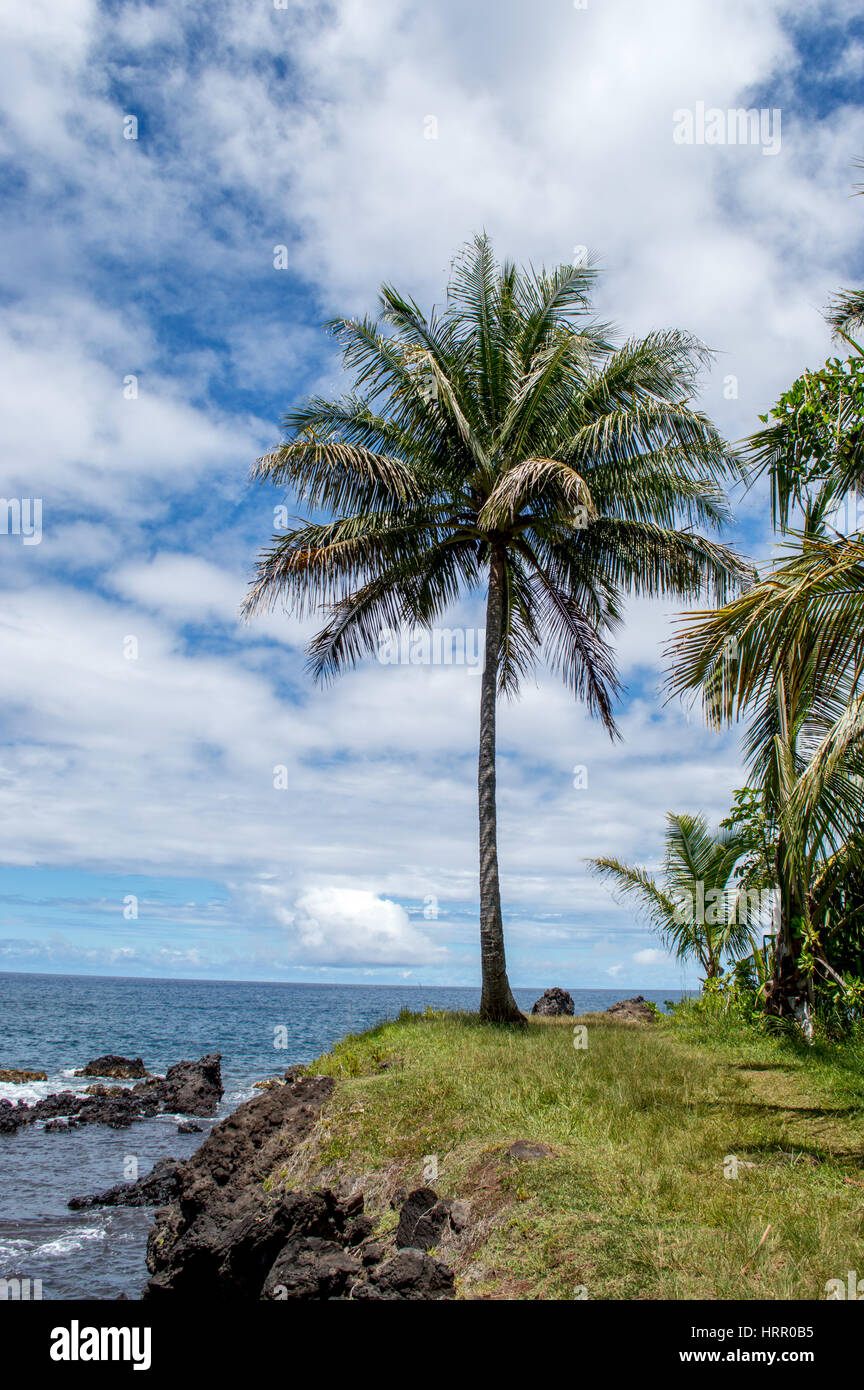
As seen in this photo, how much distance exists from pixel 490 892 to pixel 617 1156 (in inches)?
304

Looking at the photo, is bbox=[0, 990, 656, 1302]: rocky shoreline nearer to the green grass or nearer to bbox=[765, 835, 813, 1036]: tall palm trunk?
the green grass

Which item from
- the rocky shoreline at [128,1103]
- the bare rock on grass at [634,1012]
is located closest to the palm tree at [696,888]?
the bare rock on grass at [634,1012]

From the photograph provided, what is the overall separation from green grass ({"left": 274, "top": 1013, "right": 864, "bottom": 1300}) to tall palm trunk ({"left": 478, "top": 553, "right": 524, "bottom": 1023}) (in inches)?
60.5

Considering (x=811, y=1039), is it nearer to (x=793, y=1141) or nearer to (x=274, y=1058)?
(x=793, y=1141)

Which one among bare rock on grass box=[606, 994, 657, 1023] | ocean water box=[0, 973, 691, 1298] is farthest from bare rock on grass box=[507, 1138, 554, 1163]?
bare rock on grass box=[606, 994, 657, 1023]

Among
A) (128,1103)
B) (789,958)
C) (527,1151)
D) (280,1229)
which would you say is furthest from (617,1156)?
(128,1103)

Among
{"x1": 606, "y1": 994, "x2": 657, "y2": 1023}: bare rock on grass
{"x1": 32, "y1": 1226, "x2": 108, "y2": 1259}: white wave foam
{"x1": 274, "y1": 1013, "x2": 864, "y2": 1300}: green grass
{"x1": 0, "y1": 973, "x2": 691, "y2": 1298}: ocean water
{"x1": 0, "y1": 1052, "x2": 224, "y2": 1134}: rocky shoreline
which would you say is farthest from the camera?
{"x1": 0, "y1": 1052, "x2": 224, "y2": 1134}: rocky shoreline

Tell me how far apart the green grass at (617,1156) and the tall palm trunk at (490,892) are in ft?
5.04

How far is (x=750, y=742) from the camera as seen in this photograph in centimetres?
1240

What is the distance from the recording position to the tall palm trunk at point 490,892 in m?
14.6

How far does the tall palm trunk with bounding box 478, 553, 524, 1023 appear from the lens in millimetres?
14555

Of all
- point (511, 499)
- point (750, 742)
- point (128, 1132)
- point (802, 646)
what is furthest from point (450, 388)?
point (128, 1132)

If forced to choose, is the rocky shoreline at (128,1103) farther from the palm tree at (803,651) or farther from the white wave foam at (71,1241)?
the palm tree at (803,651)
